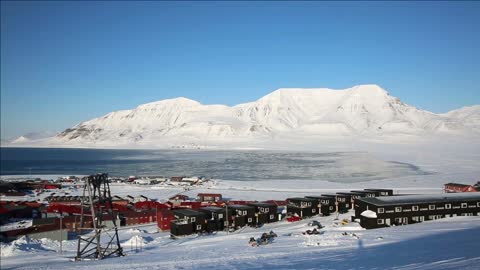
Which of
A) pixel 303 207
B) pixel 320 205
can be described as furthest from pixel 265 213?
pixel 320 205

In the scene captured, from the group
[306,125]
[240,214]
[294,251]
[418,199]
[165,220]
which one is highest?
[306,125]

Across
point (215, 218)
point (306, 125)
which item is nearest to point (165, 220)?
point (215, 218)

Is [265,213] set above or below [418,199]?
below

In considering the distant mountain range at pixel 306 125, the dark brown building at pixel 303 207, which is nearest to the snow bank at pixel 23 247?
A: the dark brown building at pixel 303 207

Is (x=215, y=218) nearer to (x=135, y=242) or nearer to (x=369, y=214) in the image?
(x=135, y=242)

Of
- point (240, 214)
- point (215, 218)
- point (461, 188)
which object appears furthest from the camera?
point (461, 188)

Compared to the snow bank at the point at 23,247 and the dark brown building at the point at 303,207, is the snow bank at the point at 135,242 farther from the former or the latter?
the dark brown building at the point at 303,207

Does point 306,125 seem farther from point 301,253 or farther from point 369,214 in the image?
point 301,253

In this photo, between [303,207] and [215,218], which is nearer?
[215,218]

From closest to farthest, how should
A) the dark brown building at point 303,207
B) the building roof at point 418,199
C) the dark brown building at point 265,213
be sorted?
1. the building roof at point 418,199
2. the dark brown building at point 265,213
3. the dark brown building at point 303,207

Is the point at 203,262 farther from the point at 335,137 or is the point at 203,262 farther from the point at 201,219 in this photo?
the point at 335,137

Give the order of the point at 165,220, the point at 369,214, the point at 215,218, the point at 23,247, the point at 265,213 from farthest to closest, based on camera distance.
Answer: the point at 265,213 → the point at 165,220 → the point at 215,218 → the point at 369,214 → the point at 23,247

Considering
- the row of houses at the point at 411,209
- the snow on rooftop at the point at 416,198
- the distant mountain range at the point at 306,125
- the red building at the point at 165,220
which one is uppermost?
the distant mountain range at the point at 306,125
